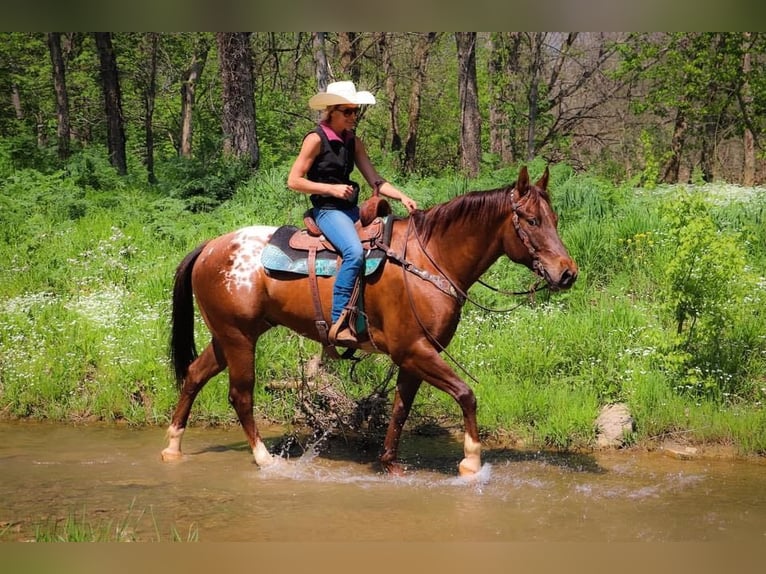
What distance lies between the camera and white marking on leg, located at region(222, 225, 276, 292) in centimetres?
673

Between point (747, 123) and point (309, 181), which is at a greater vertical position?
point (747, 123)

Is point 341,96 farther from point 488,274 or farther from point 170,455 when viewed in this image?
point 488,274

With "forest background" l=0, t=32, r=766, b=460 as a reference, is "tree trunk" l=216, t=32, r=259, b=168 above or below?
above

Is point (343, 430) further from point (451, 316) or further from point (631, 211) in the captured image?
point (631, 211)

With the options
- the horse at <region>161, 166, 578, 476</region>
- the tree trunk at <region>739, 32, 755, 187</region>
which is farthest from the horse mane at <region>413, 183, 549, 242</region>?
the tree trunk at <region>739, 32, 755, 187</region>

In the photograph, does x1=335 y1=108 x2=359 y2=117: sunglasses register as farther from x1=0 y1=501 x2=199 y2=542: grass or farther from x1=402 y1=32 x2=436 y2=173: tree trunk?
x1=402 y1=32 x2=436 y2=173: tree trunk

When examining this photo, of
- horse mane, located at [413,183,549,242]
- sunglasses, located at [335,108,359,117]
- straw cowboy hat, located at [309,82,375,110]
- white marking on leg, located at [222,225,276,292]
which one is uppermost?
straw cowboy hat, located at [309,82,375,110]

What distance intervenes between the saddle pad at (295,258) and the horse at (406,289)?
0.26 feet

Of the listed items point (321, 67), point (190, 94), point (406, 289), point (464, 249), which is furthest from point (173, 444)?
point (190, 94)

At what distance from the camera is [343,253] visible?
6.20 m

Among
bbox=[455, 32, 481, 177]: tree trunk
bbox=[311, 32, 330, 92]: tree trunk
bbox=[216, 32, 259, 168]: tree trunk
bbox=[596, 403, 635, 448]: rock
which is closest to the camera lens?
bbox=[596, 403, 635, 448]: rock

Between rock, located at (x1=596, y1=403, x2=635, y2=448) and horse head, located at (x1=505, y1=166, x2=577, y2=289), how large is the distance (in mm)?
2085

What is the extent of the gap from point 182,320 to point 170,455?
1.22 meters

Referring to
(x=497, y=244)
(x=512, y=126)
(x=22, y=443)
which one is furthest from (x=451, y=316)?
(x=512, y=126)
